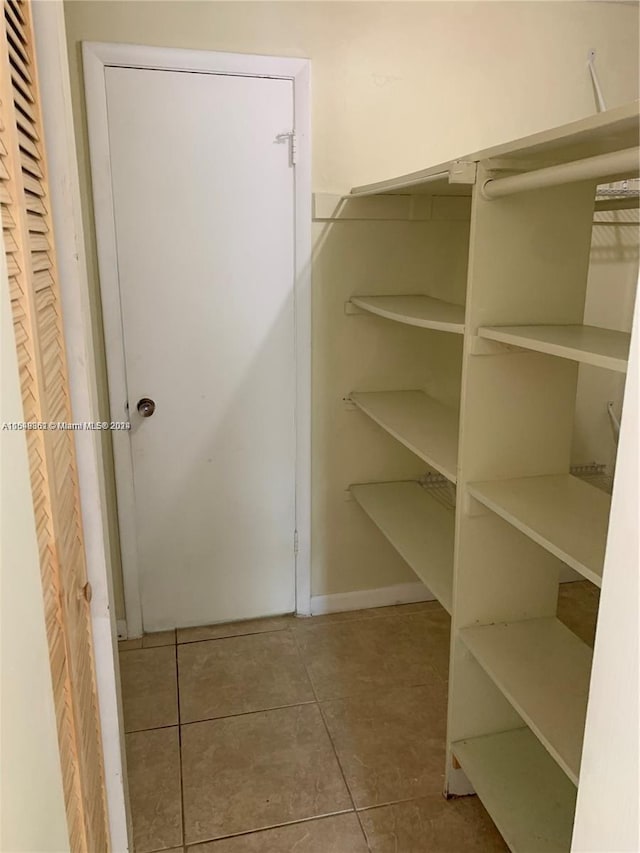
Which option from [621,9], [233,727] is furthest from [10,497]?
[621,9]

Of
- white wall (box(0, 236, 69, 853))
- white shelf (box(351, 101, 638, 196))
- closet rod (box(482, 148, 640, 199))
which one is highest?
white shelf (box(351, 101, 638, 196))

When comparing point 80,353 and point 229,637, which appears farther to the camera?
point 229,637

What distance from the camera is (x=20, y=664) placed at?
2.17 feet

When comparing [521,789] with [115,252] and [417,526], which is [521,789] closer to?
[417,526]

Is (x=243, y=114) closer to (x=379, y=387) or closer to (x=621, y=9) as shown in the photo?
(x=379, y=387)

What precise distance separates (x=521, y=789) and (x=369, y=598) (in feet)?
4.06

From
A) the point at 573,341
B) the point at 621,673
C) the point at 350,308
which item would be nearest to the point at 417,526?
the point at 350,308

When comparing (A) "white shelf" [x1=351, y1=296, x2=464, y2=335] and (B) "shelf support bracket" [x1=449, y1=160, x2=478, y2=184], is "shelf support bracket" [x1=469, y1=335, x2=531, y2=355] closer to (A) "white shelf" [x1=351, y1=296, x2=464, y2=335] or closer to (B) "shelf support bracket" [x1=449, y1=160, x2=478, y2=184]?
(A) "white shelf" [x1=351, y1=296, x2=464, y2=335]

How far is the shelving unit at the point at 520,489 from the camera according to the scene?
1.49 meters

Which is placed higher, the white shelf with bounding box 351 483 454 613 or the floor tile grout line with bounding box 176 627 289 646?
the white shelf with bounding box 351 483 454 613

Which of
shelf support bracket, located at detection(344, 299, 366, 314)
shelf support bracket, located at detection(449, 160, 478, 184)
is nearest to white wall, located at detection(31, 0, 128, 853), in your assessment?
shelf support bracket, located at detection(449, 160, 478, 184)

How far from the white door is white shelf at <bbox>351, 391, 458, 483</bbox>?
355mm

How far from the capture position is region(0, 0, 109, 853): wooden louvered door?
82 cm

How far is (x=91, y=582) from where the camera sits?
1.34m
